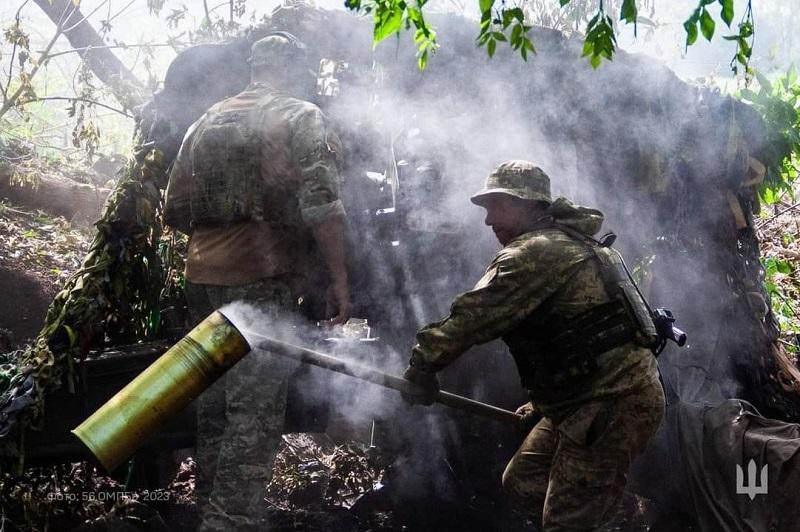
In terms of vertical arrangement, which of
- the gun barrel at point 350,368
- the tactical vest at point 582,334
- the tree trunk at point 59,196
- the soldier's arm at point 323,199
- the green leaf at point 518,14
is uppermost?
the tree trunk at point 59,196

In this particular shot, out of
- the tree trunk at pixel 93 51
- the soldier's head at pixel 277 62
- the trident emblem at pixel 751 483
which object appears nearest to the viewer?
the trident emblem at pixel 751 483

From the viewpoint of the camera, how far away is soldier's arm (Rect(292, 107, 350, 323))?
4.20 meters

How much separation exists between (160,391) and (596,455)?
230cm

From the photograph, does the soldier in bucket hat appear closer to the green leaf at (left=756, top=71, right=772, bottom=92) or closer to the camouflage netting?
the camouflage netting

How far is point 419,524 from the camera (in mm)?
5551

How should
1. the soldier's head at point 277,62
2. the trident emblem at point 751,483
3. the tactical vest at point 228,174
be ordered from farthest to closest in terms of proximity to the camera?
the soldier's head at point 277,62 → the trident emblem at point 751,483 → the tactical vest at point 228,174

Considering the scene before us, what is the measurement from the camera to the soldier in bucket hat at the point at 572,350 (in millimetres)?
3750

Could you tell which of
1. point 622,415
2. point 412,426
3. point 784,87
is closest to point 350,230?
point 412,426

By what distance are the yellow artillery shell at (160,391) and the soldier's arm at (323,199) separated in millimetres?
913

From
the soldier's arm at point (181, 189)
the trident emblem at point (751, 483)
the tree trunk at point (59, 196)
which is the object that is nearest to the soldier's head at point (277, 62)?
the soldier's arm at point (181, 189)

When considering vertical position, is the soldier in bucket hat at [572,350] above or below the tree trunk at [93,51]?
below

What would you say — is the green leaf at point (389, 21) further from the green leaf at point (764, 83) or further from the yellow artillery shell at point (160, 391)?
the green leaf at point (764, 83)

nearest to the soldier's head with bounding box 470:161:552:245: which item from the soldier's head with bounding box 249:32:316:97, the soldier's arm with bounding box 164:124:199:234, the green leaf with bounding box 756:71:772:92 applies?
the soldier's head with bounding box 249:32:316:97

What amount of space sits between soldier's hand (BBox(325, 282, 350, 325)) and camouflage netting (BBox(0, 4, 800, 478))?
1.71 m
